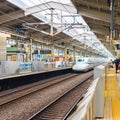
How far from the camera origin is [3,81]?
20.0 metres

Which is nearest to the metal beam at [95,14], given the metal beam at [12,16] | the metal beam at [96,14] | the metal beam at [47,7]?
the metal beam at [96,14]

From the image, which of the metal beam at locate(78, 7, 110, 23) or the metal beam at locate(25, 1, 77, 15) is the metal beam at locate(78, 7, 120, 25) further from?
the metal beam at locate(25, 1, 77, 15)

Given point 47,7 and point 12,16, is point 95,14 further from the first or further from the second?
point 12,16

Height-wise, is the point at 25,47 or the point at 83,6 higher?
the point at 83,6

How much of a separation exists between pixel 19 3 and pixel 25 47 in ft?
43.8

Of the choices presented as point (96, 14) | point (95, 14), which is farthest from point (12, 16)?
point (96, 14)

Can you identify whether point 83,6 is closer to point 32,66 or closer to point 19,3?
point 19,3

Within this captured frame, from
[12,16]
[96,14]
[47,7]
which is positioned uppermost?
[47,7]

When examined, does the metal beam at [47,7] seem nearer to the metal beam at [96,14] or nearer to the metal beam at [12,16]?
the metal beam at [12,16]

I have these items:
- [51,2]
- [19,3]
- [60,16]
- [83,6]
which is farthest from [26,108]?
[60,16]

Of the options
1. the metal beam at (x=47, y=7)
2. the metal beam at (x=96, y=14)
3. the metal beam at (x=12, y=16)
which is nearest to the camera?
the metal beam at (x=96, y=14)

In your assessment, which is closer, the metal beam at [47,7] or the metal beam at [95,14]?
the metal beam at [95,14]

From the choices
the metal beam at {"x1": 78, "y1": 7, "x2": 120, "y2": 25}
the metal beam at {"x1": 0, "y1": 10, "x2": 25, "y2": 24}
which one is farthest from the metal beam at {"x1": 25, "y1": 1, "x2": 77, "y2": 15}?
the metal beam at {"x1": 78, "y1": 7, "x2": 120, "y2": 25}

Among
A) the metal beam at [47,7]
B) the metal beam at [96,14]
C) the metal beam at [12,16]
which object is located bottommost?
the metal beam at [96,14]
